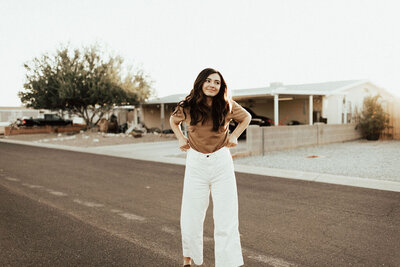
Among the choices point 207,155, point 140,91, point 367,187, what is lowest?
point 367,187

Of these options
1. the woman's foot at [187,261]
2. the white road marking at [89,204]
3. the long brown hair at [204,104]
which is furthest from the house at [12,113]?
the long brown hair at [204,104]

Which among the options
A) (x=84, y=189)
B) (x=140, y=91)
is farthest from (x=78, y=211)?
(x=140, y=91)

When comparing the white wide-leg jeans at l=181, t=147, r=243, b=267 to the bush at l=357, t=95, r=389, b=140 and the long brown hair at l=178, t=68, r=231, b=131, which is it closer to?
the long brown hair at l=178, t=68, r=231, b=131

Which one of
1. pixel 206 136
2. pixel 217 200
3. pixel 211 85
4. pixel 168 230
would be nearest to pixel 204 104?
pixel 211 85

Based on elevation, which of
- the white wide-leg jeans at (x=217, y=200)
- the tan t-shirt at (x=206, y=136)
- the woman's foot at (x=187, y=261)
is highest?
the tan t-shirt at (x=206, y=136)

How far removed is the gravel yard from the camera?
8992 millimetres

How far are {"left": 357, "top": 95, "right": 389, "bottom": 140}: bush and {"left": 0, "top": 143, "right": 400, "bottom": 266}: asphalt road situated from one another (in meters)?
11.8

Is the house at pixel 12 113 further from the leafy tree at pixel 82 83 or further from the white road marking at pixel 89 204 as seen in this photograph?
the white road marking at pixel 89 204

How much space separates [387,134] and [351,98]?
3052 millimetres

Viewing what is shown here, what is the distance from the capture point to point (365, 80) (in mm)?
20688

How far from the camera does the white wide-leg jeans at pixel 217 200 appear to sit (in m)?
3.07

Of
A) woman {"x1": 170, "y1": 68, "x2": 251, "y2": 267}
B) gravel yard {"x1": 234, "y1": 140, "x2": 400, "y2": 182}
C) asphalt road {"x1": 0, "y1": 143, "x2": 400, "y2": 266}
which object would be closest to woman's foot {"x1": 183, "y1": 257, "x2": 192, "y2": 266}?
woman {"x1": 170, "y1": 68, "x2": 251, "y2": 267}

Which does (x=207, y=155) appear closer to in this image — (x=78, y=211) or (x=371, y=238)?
(x=371, y=238)

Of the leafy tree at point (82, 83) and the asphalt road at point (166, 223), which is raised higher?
the leafy tree at point (82, 83)
